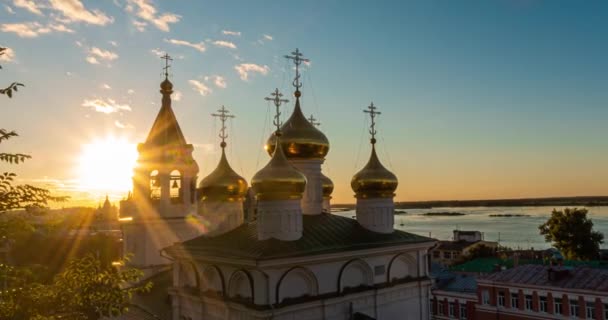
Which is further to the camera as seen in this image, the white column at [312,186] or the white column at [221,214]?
the white column at [221,214]

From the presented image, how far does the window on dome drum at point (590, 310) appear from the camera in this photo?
58.0 feet

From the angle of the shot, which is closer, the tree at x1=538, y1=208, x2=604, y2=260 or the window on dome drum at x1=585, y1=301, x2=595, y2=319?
the window on dome drum at x1=585, y1=301, x2=595, y2=319

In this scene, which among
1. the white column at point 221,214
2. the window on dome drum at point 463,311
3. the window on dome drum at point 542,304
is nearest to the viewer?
the white column at point 221,214

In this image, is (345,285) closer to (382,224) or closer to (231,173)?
(382,224)

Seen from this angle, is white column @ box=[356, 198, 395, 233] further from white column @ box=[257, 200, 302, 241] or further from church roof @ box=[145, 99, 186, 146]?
church roof @ box=[145, 99, 186, 146]

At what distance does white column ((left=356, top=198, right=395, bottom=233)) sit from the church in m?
0.03

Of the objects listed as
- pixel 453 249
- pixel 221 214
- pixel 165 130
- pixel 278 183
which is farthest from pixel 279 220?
pixel 453 249

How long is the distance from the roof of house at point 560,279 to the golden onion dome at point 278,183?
1308 centimetres

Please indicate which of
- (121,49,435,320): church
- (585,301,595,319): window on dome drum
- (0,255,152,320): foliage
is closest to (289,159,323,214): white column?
(121,49,435,320): church

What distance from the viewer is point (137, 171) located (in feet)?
51.2

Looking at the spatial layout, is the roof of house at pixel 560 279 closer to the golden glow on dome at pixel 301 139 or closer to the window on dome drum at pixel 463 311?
the window on dome drum at pixel 463 311

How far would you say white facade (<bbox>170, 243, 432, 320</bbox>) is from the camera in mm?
10156

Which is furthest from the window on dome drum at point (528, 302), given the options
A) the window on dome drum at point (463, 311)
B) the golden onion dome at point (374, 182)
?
the golden onion dome at point (374, 182)

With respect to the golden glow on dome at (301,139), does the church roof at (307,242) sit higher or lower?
lower
